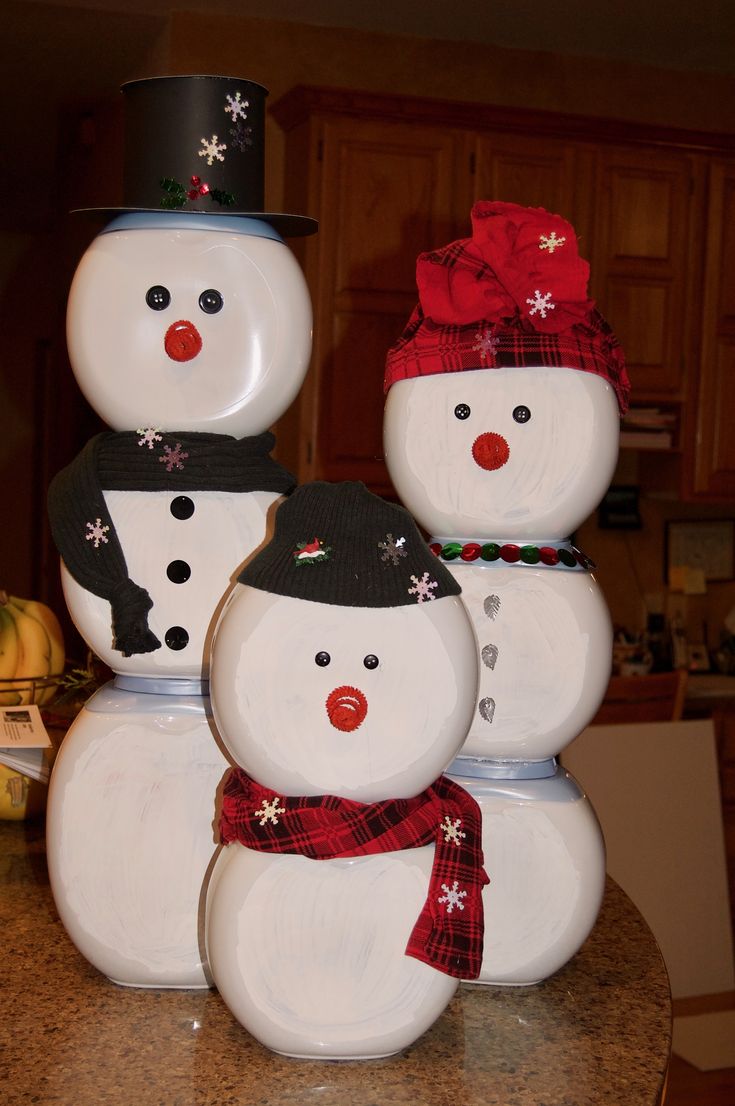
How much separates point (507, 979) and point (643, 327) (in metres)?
2.69

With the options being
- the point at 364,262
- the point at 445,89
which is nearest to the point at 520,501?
the point at 364,262

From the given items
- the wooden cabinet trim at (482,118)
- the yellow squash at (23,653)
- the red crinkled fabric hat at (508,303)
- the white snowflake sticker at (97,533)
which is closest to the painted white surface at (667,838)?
the yellow squash at (23,653)

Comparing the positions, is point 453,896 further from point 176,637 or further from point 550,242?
point 550,242

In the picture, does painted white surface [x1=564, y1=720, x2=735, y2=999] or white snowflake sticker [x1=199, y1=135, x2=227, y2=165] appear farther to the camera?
painted white surface [x1=564, y1=720, x2=735, y2=999]

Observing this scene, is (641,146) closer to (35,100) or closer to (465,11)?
(465,11)

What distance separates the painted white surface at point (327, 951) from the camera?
0.80 m

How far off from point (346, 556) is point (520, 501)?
24 cm

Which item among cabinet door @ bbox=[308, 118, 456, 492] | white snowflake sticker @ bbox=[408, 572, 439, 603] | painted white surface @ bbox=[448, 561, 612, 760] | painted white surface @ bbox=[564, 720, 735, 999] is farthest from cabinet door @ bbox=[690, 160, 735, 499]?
white snowflake sticker @ bbox=[408, 572, 439, 603]

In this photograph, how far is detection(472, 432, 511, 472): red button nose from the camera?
0.96m

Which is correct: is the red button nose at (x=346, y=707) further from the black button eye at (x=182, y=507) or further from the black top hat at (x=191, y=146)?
the black top hat at (x=191, y=146)

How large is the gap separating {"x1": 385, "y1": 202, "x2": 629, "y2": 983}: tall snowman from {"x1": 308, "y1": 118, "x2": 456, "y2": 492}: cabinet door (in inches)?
80.9

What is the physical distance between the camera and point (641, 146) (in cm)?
328

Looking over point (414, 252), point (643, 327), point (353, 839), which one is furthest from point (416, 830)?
point (643, 327)

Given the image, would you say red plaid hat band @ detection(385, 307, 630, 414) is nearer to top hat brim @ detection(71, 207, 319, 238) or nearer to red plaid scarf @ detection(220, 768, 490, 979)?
top hat brim @ detection(71, 207, 319, 238)
